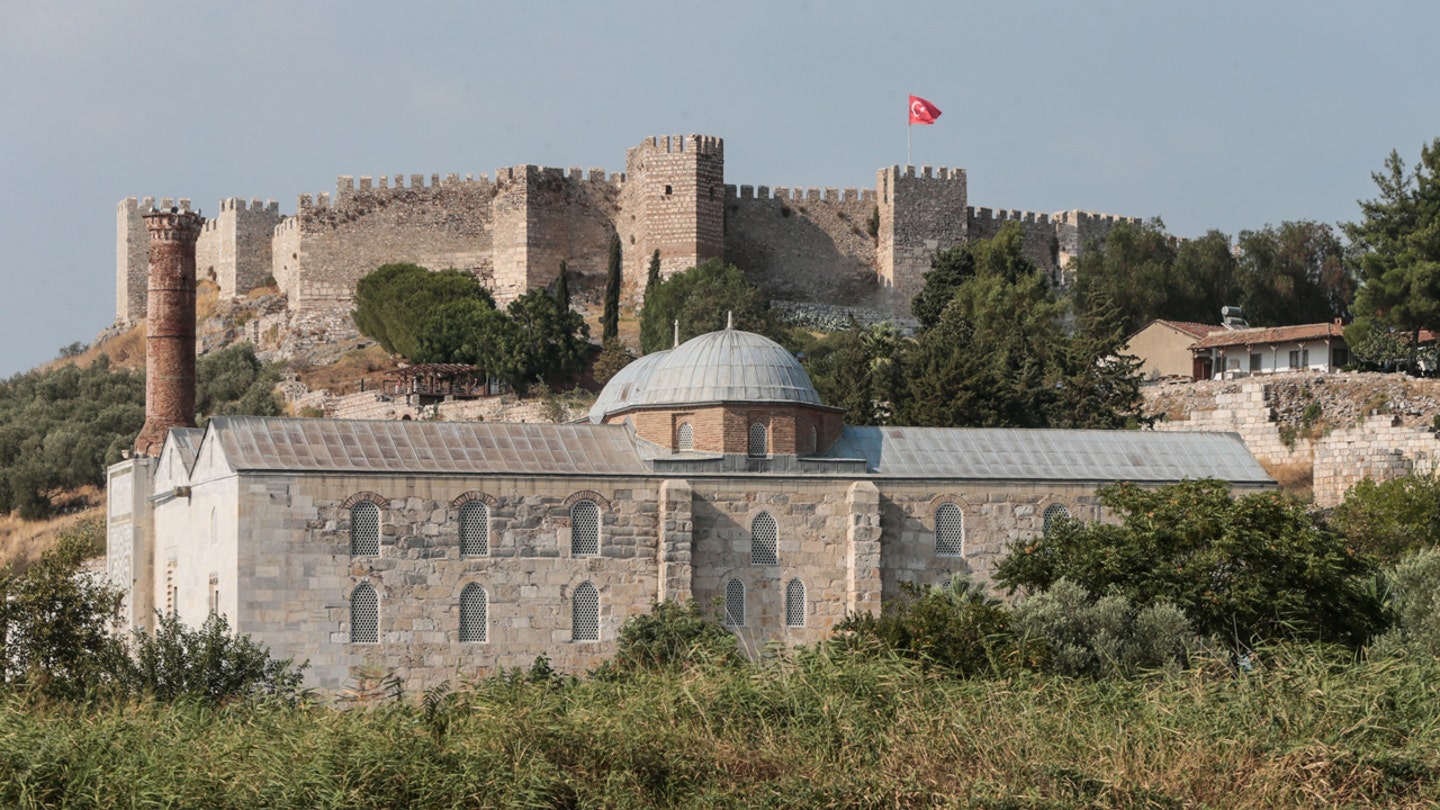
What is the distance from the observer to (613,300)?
5900cm

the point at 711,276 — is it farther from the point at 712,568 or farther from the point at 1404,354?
the point at 712,568

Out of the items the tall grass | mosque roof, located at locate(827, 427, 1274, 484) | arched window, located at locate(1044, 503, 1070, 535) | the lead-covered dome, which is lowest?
the tall grass

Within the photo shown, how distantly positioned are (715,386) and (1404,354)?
22080mm

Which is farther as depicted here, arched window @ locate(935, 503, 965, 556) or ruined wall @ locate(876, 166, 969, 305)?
ruined wall @ locate(876, 166, 969, 305)

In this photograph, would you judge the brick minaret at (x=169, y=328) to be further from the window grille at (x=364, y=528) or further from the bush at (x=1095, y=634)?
the bush at (x=1095, y=634)

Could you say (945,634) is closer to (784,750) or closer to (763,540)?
(763,540)

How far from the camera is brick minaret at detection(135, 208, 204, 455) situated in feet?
120

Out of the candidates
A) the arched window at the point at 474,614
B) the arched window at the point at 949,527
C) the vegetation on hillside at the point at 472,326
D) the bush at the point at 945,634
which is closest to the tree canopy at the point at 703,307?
the vegetation on hillside at the point at 472,326

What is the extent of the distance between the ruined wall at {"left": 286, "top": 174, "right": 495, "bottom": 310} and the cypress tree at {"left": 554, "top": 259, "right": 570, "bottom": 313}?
10.4 ft

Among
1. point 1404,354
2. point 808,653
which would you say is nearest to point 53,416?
point 1404,354

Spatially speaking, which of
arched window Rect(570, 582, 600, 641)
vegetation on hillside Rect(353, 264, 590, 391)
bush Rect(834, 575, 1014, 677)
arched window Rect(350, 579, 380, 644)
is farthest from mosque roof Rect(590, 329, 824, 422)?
vegetation on hillside Rect(353, 264, 590, 391)

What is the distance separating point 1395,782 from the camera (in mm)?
19438

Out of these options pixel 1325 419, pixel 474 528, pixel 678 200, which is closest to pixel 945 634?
pixel 474 528

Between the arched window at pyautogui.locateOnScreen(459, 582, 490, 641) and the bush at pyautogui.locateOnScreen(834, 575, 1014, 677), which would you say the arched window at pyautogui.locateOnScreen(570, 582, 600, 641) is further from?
the bush at pyautogui.locateOnScreen(834, 575, 1014, 677)
